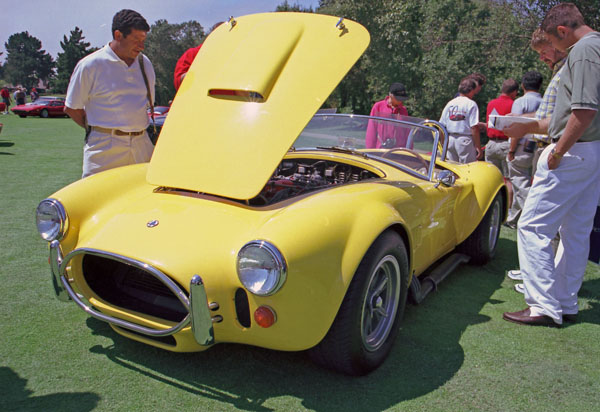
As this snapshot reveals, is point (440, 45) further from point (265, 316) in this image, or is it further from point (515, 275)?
point (265, 316)

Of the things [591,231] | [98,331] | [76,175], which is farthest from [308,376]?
[76,175]

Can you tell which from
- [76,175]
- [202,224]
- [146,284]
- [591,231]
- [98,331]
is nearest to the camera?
[202,224]

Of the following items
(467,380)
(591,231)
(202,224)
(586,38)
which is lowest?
(467,380)

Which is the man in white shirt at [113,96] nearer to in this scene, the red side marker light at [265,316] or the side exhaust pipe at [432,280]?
the red side marker light at [265,316]

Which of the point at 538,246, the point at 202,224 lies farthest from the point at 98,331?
the point at 538,246

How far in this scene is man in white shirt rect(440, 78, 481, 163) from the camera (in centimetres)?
598

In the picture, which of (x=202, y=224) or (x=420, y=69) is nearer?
(x=202, y=224)

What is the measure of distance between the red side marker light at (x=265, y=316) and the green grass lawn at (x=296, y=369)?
409 mm

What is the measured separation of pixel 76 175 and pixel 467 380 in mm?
7871

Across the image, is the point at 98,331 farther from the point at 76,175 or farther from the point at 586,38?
the point at 76,175

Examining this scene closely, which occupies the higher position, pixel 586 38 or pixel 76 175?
pixel 586 38

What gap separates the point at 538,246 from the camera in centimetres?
310

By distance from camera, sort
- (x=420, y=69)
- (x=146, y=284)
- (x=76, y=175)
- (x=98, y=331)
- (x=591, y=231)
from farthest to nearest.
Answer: (x=420, y=69) → (x=76, y=175) → (x=591, y=231) → (x=98, y=331) → (x=146, y=284)

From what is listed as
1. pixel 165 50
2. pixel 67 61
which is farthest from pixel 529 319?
pixel 67 61
